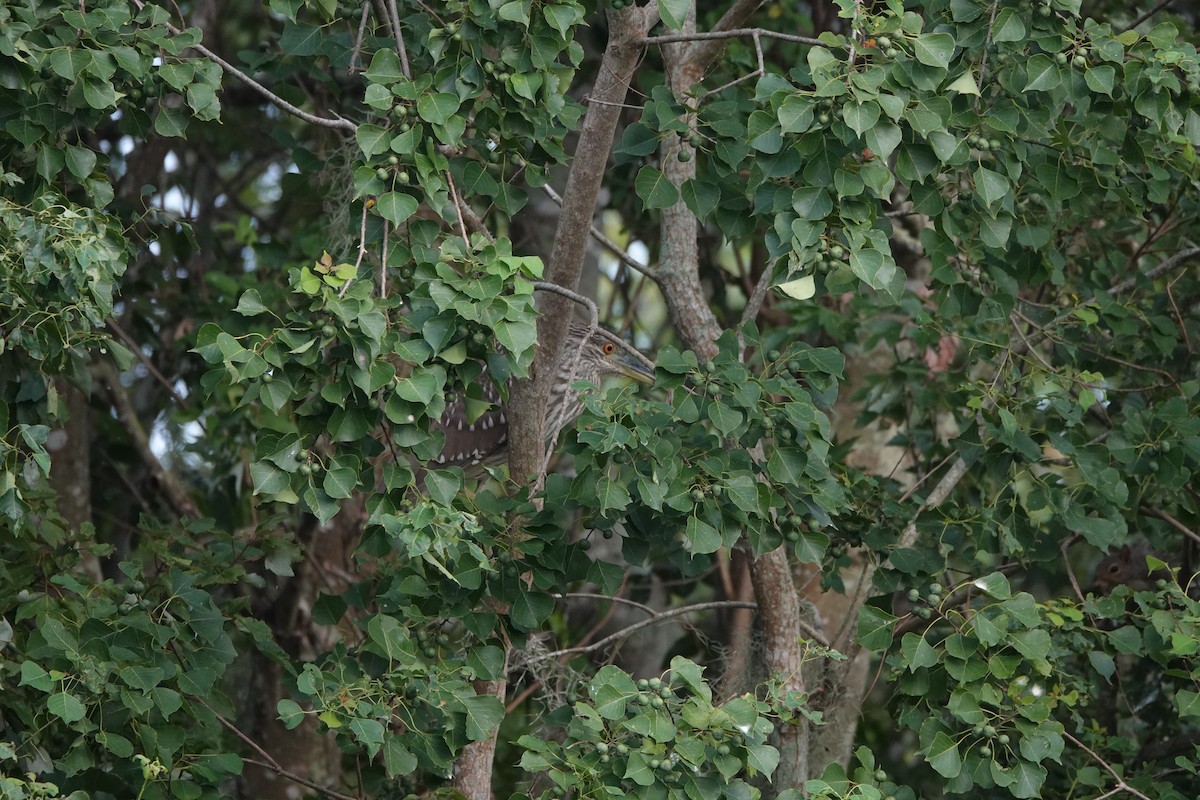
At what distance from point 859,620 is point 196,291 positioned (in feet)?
11.6

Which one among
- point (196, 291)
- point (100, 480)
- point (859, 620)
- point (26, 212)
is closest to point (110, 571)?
point (100, 480)

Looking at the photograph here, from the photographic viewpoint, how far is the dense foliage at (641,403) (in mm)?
2689

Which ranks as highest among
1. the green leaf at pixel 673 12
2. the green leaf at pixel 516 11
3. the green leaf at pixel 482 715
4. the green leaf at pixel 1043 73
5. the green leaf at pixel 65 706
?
the green leaf at pixel 516 11

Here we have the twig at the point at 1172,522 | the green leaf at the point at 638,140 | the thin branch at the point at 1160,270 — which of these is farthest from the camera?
the thin branch at the point at 1160,270

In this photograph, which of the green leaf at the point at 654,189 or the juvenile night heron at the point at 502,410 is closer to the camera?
the green leaf at the point at 654,189

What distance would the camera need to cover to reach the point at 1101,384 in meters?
4.07

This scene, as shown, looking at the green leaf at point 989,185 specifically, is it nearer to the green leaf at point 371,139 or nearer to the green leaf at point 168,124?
the green leaf at point 371,139

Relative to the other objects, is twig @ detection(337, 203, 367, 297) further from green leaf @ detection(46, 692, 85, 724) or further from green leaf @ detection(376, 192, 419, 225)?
green leaf @ detection(46, 692, 85, 724)

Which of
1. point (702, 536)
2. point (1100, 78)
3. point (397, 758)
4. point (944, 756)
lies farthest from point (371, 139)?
point (944, 756)

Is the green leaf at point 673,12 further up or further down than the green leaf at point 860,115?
further up

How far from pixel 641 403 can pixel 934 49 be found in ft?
3.13

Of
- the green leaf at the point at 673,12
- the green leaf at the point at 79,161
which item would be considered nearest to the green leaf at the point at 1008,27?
the green leaf at the point at 673,12

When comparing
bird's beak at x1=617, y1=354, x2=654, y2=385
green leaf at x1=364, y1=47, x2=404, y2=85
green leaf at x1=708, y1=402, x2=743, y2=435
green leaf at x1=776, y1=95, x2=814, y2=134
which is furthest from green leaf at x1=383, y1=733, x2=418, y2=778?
bird's beak at x1=617, y1=354, x2=654, y2=385

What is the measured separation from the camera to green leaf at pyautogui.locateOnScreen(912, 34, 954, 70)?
265 cm
